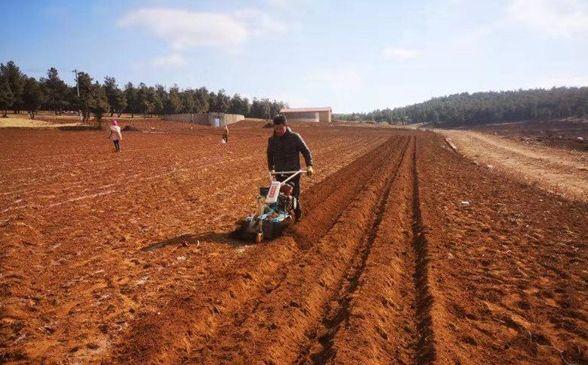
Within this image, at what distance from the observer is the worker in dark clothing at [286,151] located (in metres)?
8.15

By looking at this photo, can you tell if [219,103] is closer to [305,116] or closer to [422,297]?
[305,116]

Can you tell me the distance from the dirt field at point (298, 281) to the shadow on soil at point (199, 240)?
0.05 m

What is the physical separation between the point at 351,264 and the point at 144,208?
6213 mm

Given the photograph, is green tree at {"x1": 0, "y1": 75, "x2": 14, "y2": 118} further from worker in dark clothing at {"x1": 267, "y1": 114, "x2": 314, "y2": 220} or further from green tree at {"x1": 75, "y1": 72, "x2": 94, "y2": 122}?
worker in dark clothing at {"x1": 267, "y1": 114, "x2": 314, "y2": 220}

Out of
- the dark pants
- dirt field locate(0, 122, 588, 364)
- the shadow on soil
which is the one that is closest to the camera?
dirt field locate(0, 122, 588, 364)

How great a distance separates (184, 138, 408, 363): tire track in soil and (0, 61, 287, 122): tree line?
4785cm

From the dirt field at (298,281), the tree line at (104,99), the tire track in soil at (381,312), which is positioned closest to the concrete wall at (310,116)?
the tree line at (104,99)

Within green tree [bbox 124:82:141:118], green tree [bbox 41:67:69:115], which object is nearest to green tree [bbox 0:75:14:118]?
green tree [bbox 41:67:69:115]

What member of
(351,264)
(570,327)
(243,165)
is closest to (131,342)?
(351,264)

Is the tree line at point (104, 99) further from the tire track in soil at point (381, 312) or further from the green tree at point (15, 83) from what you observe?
the tire track in soil at point (381, 312)

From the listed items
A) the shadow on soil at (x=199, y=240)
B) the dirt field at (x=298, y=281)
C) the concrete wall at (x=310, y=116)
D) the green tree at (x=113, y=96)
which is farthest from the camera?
the concrete wall at (x=310, y=116)

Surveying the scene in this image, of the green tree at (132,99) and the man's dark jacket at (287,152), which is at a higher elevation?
the green tree at (132,99)

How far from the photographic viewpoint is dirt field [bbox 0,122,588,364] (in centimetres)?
420

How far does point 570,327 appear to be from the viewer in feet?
15.3
